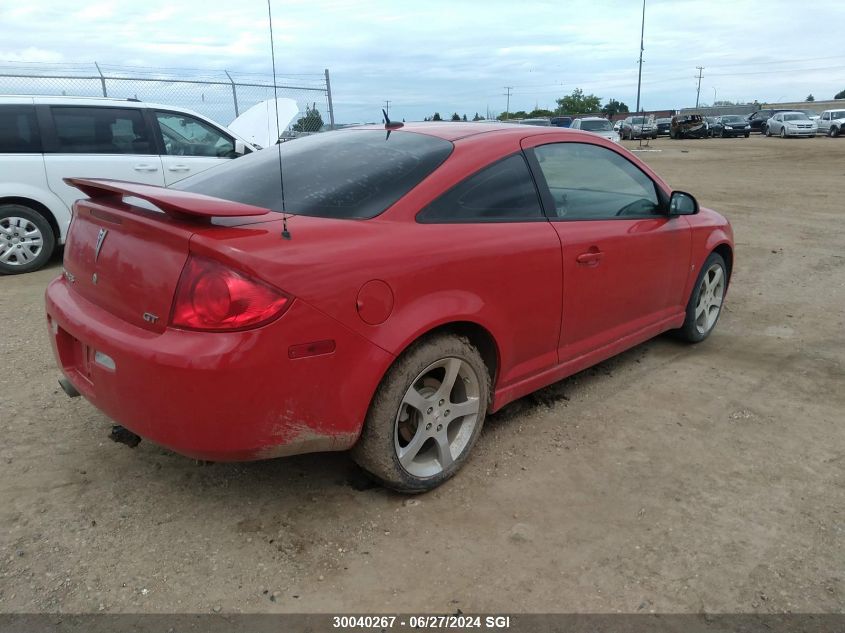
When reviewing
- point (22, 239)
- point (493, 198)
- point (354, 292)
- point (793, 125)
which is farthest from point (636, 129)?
point (354, 292)

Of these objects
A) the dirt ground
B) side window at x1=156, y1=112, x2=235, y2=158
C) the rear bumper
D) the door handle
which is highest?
side window at x1=156, y1=112, x2=235, y2=158

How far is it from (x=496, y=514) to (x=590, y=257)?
4.57ft

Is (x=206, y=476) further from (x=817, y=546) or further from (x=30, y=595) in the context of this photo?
(x=817, y=546)

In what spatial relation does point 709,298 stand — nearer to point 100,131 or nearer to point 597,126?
point 100,131

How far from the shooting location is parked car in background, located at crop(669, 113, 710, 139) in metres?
42.8

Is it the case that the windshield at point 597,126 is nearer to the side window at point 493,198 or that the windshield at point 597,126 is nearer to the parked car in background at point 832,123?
the parked car in background at point 832,123

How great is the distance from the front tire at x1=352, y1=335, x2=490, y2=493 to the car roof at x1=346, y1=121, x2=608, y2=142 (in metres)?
1.06

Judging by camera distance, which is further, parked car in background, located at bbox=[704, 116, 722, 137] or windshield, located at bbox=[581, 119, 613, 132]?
parked car in background, located at bbox=[704, 116, 722, 137]

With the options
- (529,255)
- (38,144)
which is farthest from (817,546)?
(38,144)

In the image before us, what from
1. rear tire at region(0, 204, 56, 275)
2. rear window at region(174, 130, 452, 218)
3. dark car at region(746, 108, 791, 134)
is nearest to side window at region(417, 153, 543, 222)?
rear window at region(174, 130, 452, 218)

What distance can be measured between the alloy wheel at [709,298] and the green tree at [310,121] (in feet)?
29.2

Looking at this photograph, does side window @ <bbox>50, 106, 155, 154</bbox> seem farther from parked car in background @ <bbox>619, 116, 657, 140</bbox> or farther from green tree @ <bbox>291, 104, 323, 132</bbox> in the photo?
parked car in background @ <bbox>619, 116, 657, 140</bbox>

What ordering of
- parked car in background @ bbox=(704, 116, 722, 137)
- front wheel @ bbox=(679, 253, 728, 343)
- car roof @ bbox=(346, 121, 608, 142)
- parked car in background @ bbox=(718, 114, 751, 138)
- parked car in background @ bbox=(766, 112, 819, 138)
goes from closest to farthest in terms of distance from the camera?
car roof @ bbox=(346, 121, 608, 142) → front wheel @ bbox=(679, 253, 728, 343) → parked car in background @ bbox=(766, 112, 819, 138) → parked car in background @ bbox=(718, 114, 751, 138) → parked car in background @ bbox=(704, 116, 722, 137)

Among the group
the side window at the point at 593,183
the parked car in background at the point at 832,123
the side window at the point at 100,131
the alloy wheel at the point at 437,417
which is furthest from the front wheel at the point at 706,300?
the parked car in background at the point at 832,123
